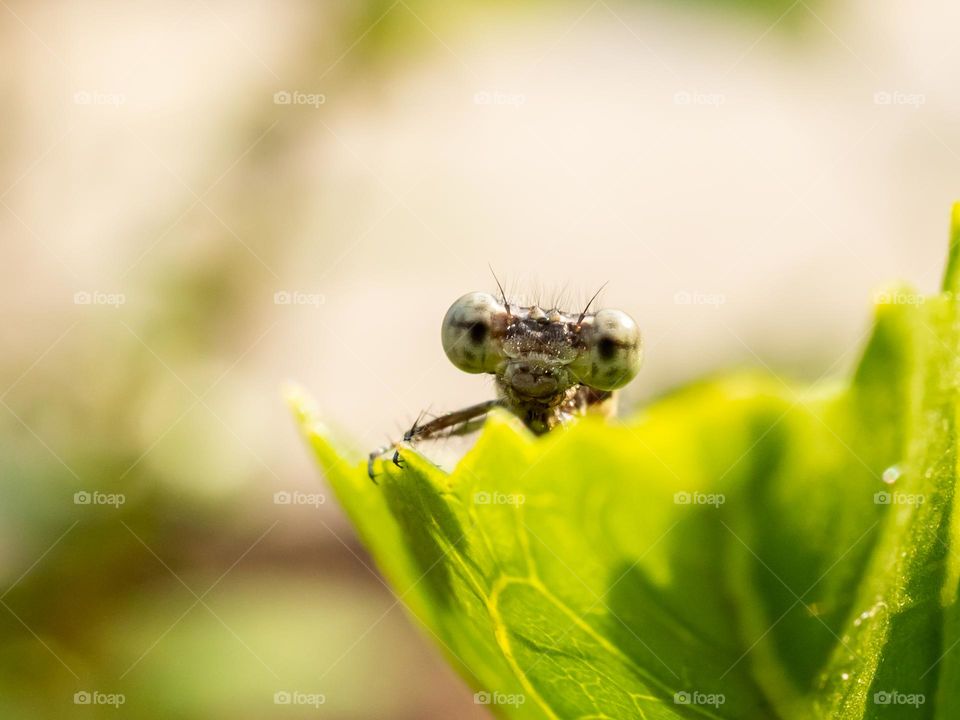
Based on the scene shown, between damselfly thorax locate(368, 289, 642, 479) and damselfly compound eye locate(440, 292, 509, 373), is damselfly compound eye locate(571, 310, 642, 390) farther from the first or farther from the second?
damselfly compound eye locate(440, 292, 509, 373)

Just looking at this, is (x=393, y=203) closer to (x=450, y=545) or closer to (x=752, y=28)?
(x=752, y=28)

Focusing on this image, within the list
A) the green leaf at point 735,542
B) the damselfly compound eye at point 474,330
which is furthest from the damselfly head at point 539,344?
the green leaf at point 735,542

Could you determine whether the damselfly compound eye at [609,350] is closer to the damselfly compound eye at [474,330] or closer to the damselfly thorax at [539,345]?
the damselfly thorax at [539,345]

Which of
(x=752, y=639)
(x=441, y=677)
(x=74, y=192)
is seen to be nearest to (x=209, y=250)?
(x=74, y=192)

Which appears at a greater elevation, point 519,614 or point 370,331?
point 370,331

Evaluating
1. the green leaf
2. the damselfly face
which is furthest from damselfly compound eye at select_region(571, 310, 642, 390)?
the green leaf

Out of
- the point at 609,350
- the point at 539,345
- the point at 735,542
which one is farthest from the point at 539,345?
the point at 735,542

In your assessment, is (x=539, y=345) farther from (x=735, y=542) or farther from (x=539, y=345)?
(x=735, y=542)
